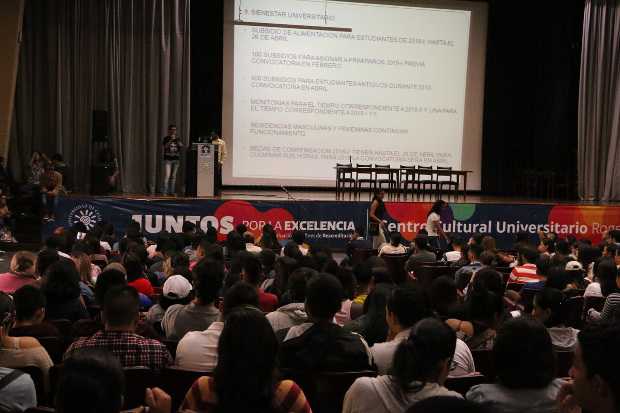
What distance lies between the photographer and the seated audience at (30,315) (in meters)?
3.62

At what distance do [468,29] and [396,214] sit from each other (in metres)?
5.95

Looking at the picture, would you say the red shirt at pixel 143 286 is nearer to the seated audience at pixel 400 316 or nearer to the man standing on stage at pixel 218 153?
the seated audience at pixel 400 316

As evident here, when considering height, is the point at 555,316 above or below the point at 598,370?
below

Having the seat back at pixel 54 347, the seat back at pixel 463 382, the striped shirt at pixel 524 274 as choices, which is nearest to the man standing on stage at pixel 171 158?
the striped shirt at pixel 524 274

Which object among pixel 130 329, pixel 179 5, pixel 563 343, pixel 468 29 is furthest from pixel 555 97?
pixel 130 329

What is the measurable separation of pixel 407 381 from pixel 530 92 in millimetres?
17281

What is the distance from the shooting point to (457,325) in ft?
13.1

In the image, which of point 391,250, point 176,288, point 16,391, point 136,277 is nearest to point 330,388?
point 16,391

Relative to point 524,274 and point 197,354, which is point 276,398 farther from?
point 524,274

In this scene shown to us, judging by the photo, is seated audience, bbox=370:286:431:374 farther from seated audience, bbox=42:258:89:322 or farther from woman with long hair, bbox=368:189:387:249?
woman with long hair, bbox=368:189:387:249

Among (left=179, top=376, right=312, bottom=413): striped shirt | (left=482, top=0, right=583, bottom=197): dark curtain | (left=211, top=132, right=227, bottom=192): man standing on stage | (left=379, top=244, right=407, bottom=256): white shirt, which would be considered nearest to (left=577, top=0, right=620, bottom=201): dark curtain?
(left=482, top=0, right=583, bottom=197): dark curtain

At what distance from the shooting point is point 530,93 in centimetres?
1858

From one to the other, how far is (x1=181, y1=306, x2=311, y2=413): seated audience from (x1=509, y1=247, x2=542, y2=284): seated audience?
4661mm

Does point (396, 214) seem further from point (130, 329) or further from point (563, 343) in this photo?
point (130, 329)
